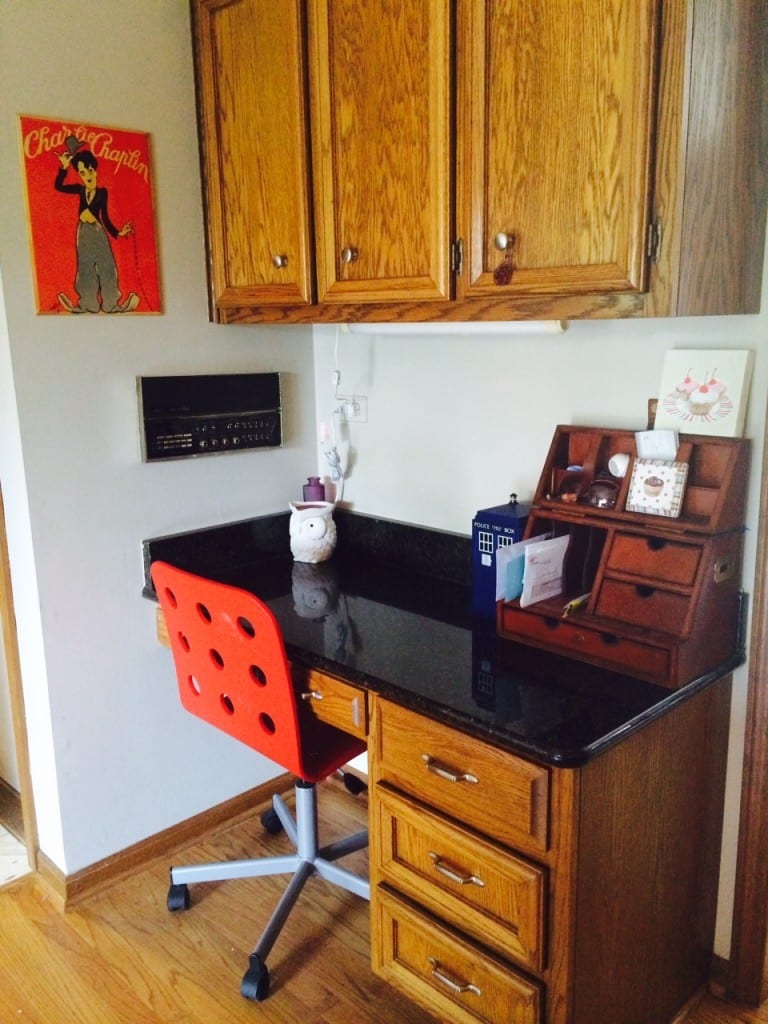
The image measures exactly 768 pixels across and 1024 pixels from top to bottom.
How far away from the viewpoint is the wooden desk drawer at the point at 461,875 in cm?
138

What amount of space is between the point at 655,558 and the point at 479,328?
66cm

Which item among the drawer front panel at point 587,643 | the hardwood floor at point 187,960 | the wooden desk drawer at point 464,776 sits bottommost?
the hardwood floor at point 187,960

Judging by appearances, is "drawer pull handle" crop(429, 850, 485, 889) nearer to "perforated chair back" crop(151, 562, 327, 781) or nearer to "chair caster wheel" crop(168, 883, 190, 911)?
"perforated chair back" crop(151, 562, 327, 781)

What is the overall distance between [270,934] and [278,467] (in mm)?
1187

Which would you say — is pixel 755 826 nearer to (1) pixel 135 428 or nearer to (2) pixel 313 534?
(2) pixel 313 534

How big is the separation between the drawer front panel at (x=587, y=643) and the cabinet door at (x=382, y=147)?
2.15ft

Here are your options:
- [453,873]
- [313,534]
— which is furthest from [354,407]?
[453,873]

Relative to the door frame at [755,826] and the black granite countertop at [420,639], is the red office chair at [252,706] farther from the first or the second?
the door frame at [755,826]

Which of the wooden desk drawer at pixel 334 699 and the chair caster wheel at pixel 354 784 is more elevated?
the wooden desk drawer at pixel 334 699

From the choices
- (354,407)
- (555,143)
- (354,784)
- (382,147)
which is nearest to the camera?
(555,143)

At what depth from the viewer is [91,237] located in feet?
6.34

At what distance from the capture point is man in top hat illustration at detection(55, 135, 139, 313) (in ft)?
6.19

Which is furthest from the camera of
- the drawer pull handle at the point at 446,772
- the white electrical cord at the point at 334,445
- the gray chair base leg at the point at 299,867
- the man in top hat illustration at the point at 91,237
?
the white electrical cord at the point at 334,445

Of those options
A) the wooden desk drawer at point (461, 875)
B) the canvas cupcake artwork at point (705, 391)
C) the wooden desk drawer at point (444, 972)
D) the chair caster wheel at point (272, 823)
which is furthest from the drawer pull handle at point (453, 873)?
the chair caster wheel at point (272, 823)
